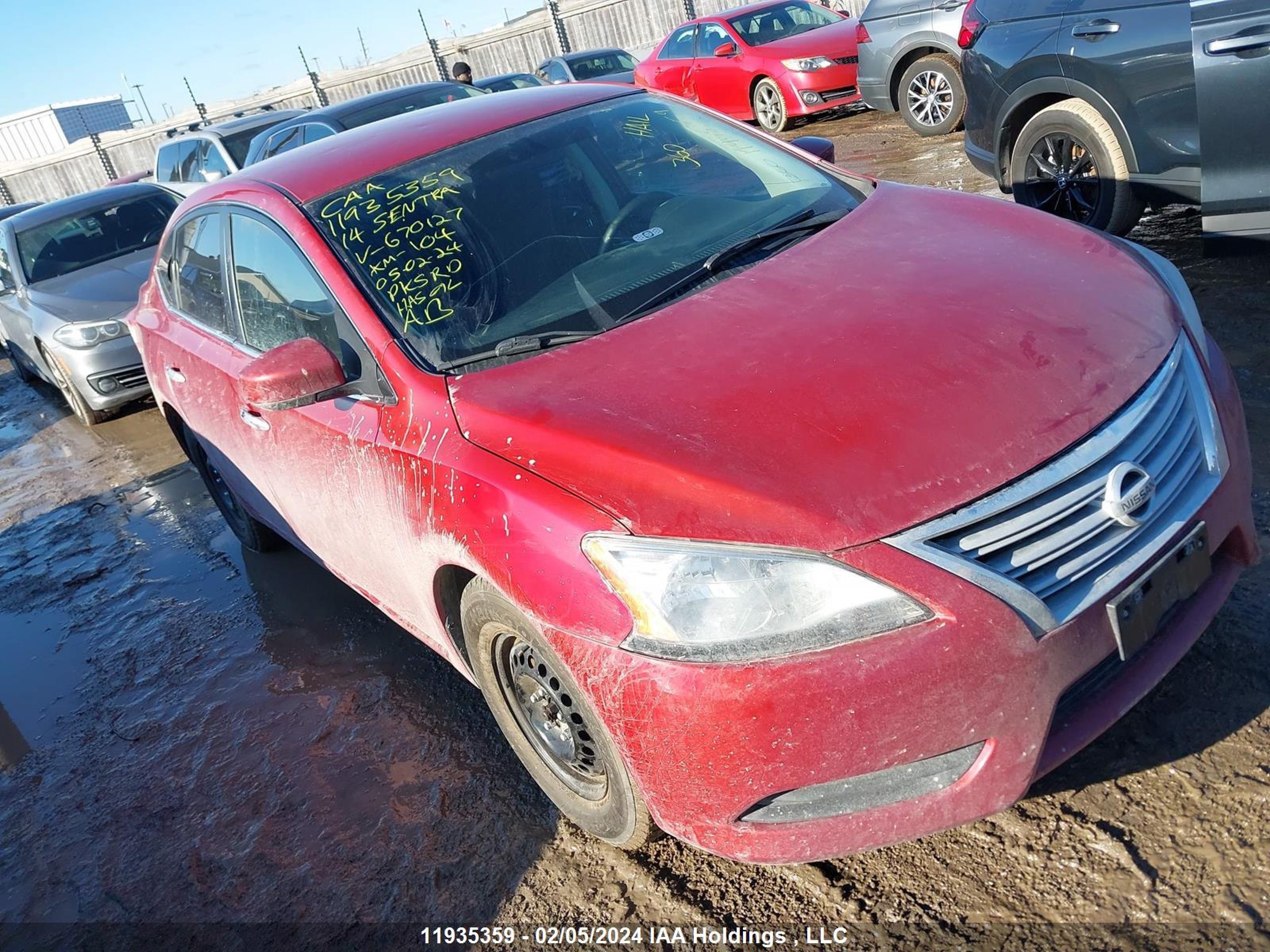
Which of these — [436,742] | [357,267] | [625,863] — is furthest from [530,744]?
[357,267]

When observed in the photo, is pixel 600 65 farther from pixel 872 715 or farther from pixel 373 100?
pixel 872 715

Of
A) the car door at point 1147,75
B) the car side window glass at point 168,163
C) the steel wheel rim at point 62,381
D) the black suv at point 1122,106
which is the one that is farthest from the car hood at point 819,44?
the steel wheel rim at point 62,381

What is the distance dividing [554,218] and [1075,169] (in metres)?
3.34

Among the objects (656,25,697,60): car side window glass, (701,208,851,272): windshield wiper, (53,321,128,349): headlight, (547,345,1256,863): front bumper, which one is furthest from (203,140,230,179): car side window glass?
(547,345,1256,863): front bumper

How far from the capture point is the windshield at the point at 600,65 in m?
15.3

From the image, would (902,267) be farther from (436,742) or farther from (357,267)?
(436,742)

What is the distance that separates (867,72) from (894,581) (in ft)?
29.7

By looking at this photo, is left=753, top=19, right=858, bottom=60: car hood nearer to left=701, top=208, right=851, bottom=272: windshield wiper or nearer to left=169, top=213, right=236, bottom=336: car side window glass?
left=169, top=213, right=236, bottom=336: car side window glass

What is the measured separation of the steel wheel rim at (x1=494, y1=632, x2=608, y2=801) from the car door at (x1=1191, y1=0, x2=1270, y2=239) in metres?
3.34

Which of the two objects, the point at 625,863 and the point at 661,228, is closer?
the point at 625,863

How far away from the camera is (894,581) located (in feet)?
6.19

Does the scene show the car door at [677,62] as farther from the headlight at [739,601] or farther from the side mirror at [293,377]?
the headlight at [739,601]

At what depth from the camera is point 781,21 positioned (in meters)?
12.6

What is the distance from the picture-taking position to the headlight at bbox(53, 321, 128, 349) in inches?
298
